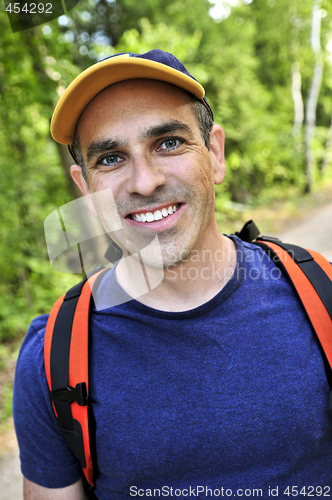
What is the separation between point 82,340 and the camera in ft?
4.64

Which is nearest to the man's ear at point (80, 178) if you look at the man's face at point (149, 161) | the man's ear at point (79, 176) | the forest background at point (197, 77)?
the man's ear at point (79, 176)

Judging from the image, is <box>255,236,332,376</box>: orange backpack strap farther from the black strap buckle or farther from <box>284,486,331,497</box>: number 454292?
the black strap buckle

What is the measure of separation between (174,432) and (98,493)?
1.63ft

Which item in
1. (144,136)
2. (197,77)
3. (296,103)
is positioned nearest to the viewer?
(144,136)

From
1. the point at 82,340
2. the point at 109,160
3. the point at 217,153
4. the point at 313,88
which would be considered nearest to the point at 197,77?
the point at 313,88

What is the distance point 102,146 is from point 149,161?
0.21m

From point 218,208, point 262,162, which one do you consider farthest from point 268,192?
point 218,208

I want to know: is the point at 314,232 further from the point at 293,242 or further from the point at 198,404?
the point at 198,404

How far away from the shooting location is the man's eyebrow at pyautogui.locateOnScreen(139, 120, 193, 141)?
4.48 feet

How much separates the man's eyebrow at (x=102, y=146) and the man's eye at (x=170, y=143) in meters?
0.16

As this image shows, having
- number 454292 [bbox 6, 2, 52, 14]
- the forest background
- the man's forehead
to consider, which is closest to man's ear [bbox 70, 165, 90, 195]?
the man's forehead

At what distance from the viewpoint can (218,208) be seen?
9656 millimetres

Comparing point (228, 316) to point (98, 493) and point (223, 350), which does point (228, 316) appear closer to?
point (223, 350)

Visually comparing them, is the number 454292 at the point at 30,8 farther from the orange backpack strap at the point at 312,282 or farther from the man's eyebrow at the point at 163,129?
the orange backpack strap at the point at 312,282
